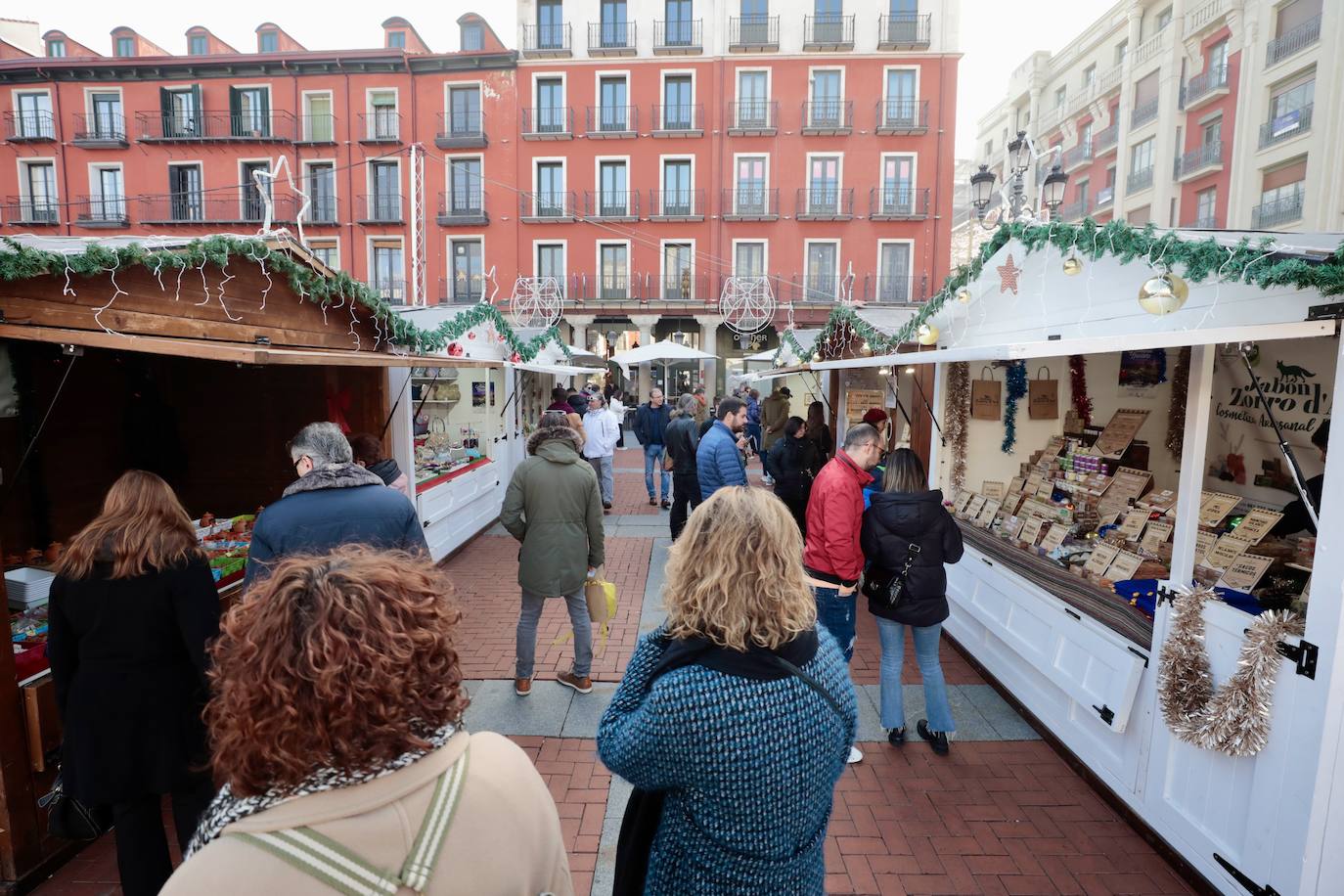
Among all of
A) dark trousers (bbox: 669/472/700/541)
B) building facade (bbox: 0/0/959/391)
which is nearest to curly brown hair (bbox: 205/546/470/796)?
dark trousers (bbox: 669/472/700/541)

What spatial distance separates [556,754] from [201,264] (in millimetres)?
3315

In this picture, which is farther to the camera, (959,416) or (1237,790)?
(959,416)

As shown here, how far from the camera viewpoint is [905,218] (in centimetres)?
2167

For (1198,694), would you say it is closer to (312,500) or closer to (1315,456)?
(1315,456)

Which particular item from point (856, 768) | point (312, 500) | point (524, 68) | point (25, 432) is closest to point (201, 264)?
point (312, 500)

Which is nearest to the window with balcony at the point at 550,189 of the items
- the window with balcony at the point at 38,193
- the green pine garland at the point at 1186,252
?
the window with balcony at the point at 38,193

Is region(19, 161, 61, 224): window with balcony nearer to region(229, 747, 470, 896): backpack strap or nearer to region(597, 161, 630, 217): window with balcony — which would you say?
region(597, 161, 630, 217): window with balcony

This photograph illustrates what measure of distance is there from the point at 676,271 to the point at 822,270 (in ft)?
16.4

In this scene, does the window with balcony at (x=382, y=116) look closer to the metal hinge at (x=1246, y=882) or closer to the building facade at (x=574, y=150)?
the building facade at (x=574, y=150)

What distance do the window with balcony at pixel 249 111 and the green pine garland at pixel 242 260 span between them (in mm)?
21906

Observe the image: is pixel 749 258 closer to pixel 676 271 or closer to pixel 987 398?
pixel 676 271

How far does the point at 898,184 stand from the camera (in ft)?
71.5

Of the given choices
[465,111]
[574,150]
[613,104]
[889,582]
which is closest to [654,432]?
[889,582]

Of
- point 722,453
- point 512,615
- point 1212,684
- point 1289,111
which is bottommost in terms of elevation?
point 512,615
